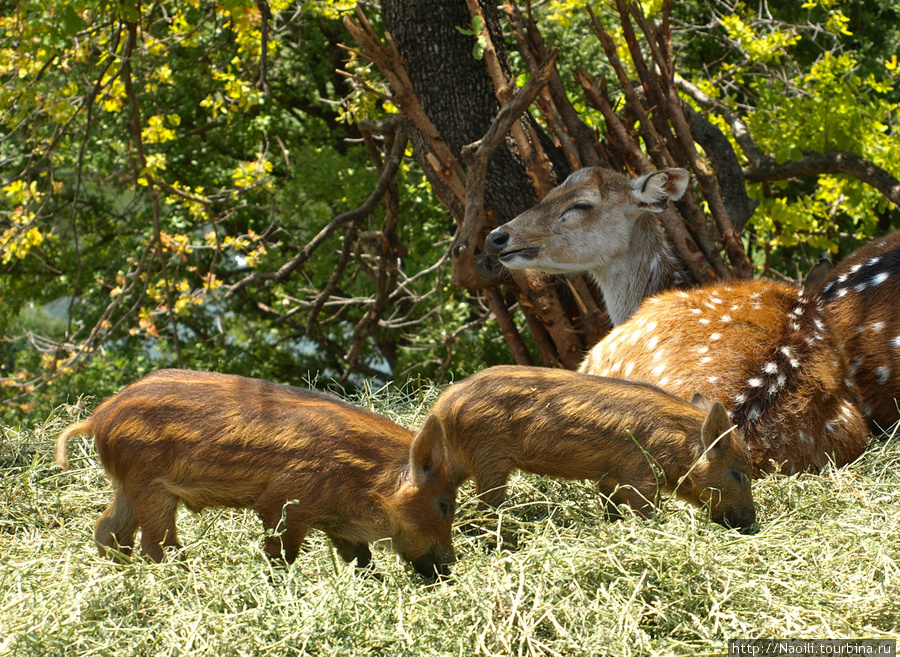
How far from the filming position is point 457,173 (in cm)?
614

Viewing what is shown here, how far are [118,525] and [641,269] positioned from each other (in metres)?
3.54

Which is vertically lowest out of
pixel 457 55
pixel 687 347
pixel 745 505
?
pixel 745 505

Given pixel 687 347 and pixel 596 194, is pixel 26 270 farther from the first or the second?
pixel 687 347

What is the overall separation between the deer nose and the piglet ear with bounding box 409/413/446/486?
2453 millimetres

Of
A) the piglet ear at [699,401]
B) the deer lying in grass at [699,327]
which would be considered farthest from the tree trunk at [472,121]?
the piglet ear at [699,401]

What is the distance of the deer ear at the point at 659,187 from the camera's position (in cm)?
556

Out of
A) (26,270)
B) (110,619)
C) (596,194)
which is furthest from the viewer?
(26,270)

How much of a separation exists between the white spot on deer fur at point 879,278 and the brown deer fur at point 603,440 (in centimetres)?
197

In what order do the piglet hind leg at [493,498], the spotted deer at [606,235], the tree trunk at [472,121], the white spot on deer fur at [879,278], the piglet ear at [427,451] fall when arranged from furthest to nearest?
1. the tree trunk at [472,121]
2. the spotted deer at [606,235]
3. the white spot on deer fur at [879,278]
4. the piglet hind leg at [493,498]
5. the piglet ear at [427,451]

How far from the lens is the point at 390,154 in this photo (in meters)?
7.29

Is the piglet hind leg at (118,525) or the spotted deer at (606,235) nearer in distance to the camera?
the piglet hind leg at (118,525)

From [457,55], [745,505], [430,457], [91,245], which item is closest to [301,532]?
[430,457]

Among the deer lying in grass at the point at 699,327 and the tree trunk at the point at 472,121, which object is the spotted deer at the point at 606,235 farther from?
the tree trunk at the point at 472,121

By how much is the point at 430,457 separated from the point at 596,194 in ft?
9.27
